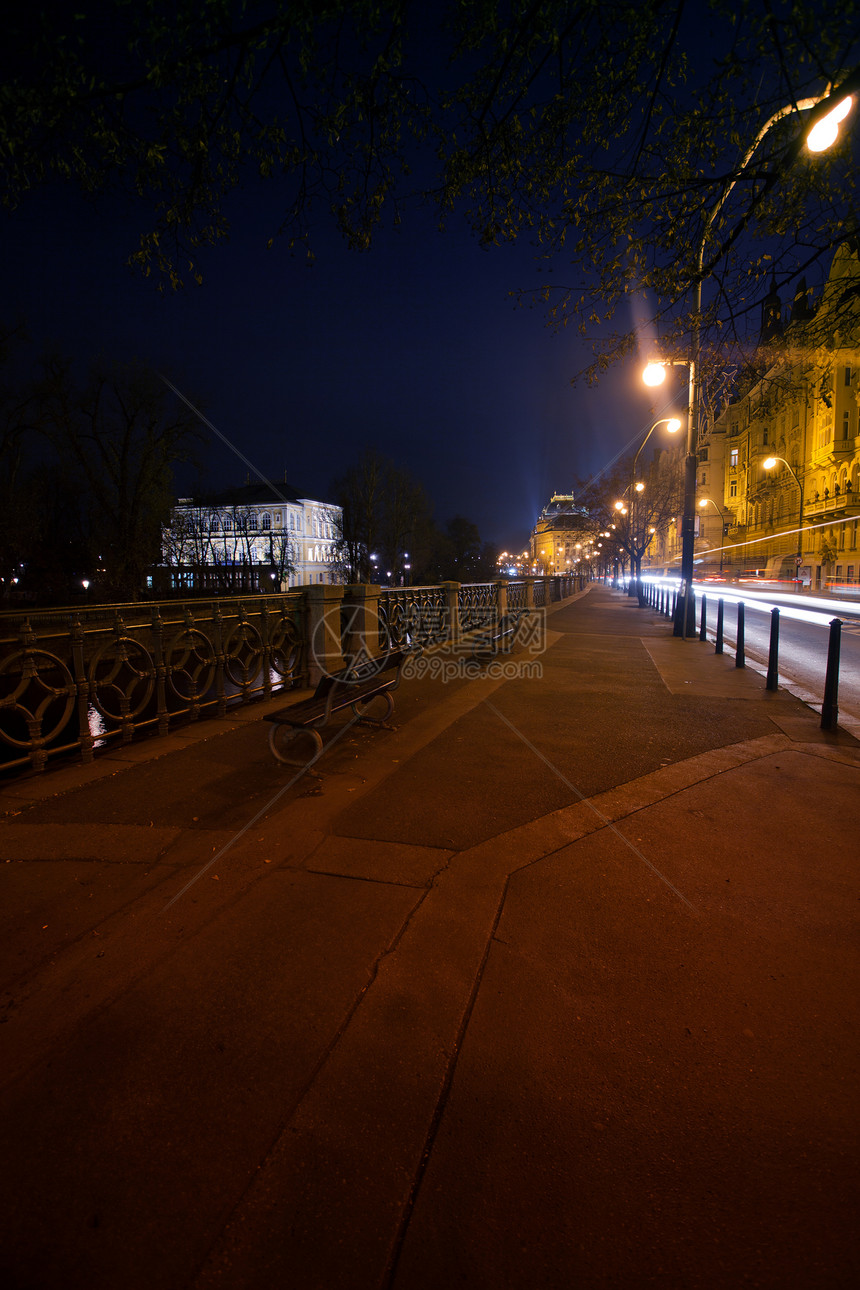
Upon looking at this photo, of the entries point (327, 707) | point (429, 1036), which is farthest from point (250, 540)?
point (429, 1036)

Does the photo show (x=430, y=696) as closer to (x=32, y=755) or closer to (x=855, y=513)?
(x=32, y=755)

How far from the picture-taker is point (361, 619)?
935 cm

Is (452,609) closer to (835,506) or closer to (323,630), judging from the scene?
(323,630)

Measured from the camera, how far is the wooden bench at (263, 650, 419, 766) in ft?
17.1

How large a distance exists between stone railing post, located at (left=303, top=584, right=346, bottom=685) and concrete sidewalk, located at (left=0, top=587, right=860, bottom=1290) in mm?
4166

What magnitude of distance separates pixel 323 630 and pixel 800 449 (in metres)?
62.0

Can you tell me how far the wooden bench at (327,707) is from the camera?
5.21 metres

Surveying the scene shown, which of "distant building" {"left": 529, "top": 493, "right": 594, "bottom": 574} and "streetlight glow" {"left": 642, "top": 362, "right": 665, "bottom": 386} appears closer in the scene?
"streetlight glow" {"left": 642, "top": 362, "right": 665, "bottom": 386}

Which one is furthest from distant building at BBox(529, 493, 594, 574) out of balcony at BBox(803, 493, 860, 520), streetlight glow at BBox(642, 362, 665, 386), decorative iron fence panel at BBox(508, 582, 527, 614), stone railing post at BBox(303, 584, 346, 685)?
stone railing post at BBox(303, 584, 346, 685)

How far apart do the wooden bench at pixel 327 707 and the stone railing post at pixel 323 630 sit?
5.16 ft

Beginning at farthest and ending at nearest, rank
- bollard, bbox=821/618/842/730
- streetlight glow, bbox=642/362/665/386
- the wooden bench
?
streetlight glow, bbox=642/362/665/386 < bollard, bbox=821/618/842/730 < the wooden bench

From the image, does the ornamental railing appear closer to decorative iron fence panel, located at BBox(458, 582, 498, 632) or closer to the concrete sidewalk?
decorative iron fence panel, located at BBox(458, 582, 498, 632)

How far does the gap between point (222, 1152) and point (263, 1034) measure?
0.46 metres

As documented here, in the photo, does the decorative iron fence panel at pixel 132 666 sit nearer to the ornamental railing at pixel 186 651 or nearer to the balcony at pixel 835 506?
the ornamental railing at pixel 186 651
